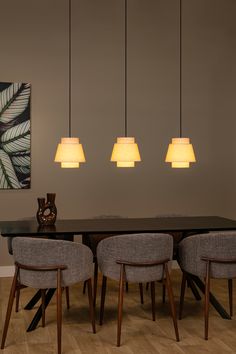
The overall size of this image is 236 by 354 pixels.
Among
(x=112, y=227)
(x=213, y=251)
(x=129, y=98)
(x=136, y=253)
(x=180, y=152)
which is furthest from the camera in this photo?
(x=129, y=98)

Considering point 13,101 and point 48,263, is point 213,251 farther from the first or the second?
point 13,101

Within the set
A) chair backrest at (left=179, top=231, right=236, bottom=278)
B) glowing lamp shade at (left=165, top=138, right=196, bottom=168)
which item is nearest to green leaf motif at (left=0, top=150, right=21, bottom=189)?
glowing lamp shade at (left=165, top=138, right=196, bottom=168)

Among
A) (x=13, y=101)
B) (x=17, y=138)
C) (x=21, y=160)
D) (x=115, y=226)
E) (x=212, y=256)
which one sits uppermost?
(x=13, y=101)

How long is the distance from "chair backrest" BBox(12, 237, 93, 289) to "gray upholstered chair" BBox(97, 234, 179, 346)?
0.20m

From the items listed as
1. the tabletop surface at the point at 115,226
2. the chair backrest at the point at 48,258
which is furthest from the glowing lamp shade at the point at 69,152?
the chair backrest at the point at 48,258

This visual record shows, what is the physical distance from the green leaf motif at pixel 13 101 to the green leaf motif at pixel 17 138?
0.12m

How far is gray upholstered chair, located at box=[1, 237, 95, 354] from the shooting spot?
352 cm

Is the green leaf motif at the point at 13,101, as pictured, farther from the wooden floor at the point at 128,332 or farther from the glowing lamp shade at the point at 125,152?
the wooden floor at the point at 128,332

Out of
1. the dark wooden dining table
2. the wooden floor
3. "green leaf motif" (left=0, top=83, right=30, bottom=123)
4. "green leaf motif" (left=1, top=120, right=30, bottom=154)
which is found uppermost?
"green leaf motif" (left=0, top=83, right=30, bottom=123)

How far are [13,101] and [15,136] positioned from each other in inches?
14.6

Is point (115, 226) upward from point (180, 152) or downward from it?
downward

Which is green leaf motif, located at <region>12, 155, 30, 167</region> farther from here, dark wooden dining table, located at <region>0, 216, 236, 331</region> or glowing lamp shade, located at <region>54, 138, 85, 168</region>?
glowing lamp shade, located at <region>54, 138, 85, 168</region>

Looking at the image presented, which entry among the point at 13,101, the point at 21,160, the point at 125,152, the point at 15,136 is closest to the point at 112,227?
the point at 125,152

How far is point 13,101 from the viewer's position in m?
5.75
